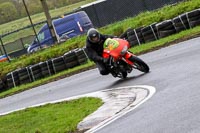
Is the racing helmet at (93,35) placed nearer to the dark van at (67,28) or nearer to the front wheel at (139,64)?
the front wheel at (139,64)

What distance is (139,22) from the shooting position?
85.9ft

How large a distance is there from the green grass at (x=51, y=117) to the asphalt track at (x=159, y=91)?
1362mm

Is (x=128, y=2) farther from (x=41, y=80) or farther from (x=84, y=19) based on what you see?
(x=41, y=80)

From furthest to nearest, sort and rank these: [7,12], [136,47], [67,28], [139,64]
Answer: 1. [7,12]
2. [67,28]
3. [136,47]
4. [139,64]

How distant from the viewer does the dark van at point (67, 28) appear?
31.8m

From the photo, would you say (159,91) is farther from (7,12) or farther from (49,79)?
(7,12)

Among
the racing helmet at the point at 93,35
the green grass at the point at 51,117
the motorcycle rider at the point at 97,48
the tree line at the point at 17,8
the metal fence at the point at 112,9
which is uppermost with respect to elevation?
the racing helmet at the point at 93,35

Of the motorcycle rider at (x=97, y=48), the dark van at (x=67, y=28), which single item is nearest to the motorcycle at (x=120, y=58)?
the motorcycle rider at (x=97, y=48)

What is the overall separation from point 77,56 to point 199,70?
12827 mm

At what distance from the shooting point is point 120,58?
616 inches

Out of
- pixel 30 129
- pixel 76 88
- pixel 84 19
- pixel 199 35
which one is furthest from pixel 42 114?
pixel 84 19

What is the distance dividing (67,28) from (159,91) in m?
21.1

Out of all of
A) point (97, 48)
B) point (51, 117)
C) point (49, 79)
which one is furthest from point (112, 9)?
point (51, 117)

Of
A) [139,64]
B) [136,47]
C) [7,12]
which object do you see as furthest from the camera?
[7,12]
